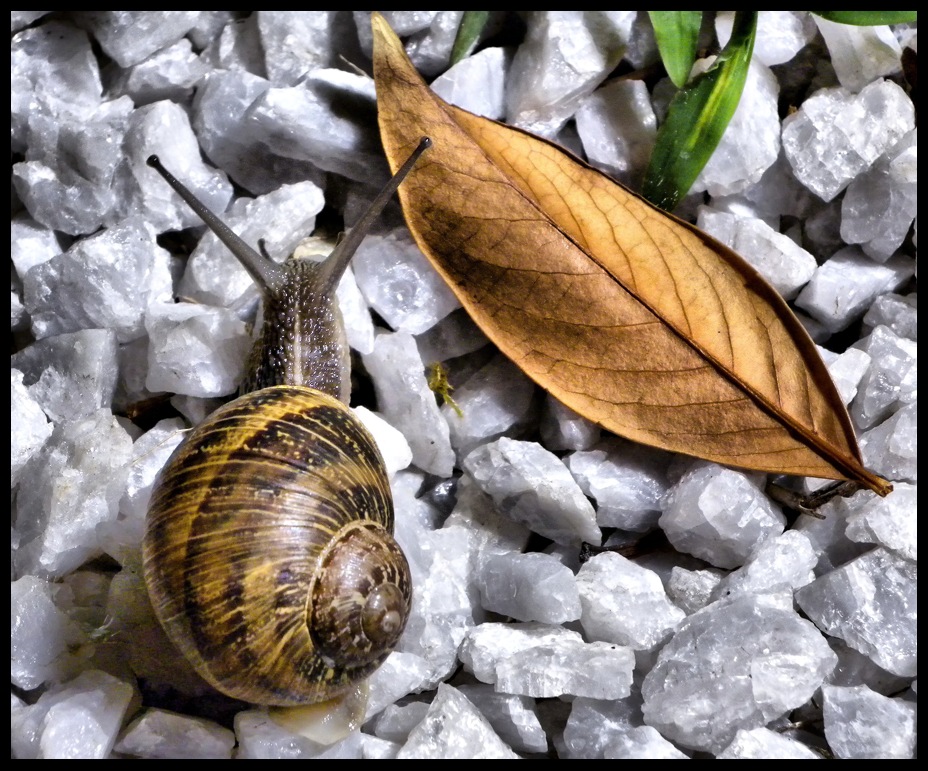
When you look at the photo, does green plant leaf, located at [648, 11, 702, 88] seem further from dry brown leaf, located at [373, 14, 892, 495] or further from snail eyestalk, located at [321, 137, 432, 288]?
snail eyestalk, located at [321, 137, 432, 288]

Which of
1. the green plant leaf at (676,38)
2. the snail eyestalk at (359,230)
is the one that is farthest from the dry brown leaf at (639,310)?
the green plant leaf at (676,38)

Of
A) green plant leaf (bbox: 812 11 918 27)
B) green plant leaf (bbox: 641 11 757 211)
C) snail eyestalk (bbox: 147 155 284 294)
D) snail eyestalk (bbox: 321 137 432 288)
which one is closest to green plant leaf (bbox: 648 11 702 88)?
green plant leaf (bbox: 641 11 757 211)

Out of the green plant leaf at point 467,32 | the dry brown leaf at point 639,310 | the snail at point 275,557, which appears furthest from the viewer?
the green plant leaf at point 467,32

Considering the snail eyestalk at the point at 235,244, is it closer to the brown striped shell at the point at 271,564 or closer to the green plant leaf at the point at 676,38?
the brown striped shell at the point at 271,564

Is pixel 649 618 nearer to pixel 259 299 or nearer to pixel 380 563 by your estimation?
pixel 380 563

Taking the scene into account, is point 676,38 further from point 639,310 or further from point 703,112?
point 639,310

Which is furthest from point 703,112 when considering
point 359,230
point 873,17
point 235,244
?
point 235,244
